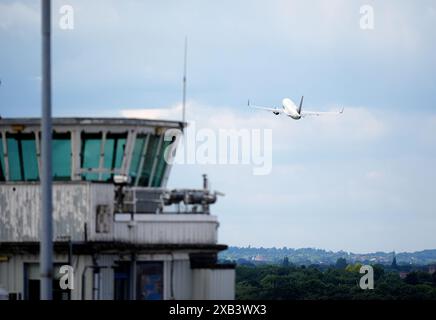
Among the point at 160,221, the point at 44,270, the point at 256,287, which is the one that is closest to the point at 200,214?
the point at 160,221

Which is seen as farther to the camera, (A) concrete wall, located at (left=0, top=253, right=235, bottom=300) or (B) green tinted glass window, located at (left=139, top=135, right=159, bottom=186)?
(B) green tinted glass window, located at (left=139, top=135, right=159, bottom=186)

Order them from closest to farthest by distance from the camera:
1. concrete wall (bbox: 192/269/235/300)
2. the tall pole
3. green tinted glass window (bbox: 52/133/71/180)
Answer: the tall pole < green tinted glass window (bbox: 52/133/71/180) < concrete wall (bbox: 192/269/235/300)

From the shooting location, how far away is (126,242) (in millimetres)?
43938

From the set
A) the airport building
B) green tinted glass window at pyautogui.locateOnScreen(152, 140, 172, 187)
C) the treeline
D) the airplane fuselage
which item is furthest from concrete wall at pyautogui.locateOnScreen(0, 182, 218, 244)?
the airplane fuselage

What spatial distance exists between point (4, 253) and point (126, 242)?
11.3 ft

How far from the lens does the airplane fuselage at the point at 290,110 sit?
478ft

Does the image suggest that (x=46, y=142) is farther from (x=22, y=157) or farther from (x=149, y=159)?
(x=149, y=159)

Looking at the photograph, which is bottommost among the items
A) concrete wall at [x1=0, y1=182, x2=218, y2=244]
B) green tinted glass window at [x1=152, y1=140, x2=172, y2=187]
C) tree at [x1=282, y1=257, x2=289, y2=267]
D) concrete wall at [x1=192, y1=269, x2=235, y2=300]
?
tree at [x1=282, y1=257, x2=289, y2=267]

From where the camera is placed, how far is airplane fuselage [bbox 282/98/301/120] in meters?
146

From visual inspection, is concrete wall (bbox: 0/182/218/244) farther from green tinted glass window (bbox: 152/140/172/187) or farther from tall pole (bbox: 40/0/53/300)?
tall pole (bbox: 40/0/53/300)

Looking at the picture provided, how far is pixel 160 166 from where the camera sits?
46.8m

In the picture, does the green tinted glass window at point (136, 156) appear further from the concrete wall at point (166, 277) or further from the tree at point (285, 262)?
the tree at point (285, 262)

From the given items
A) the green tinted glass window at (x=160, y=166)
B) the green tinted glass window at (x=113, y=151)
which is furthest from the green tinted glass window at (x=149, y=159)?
the green tinted glass window at (x=113, y=151)

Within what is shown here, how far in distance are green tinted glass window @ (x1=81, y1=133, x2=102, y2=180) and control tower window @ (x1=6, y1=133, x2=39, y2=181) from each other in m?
1.55
